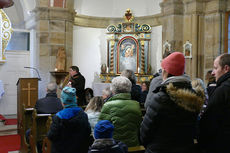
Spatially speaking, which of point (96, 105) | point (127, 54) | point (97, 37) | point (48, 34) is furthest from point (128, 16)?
point (96, 105)

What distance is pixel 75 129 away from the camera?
3.14 meters

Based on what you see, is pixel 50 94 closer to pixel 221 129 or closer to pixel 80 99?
pixel 80 99

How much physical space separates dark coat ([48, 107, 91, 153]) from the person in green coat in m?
0.26

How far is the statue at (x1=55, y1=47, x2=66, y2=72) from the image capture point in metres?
10.1

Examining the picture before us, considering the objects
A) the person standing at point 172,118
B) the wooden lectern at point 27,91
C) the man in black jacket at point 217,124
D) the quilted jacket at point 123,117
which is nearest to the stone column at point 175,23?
the wooden lectern at point 27,91

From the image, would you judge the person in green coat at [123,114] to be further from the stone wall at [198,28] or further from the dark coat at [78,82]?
the stone wall at [198,28]

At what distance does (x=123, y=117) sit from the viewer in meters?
3.11

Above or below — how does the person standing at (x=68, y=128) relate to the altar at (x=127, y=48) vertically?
below

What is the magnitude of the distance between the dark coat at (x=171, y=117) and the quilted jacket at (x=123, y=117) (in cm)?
79

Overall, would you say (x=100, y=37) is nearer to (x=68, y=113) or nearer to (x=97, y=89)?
(x=97, y=89)

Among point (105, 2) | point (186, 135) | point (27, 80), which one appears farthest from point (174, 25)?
point (186, 135)

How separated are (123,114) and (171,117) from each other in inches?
36.8

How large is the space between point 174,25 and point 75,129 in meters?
7.29

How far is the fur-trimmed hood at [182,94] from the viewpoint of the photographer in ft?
7.29
